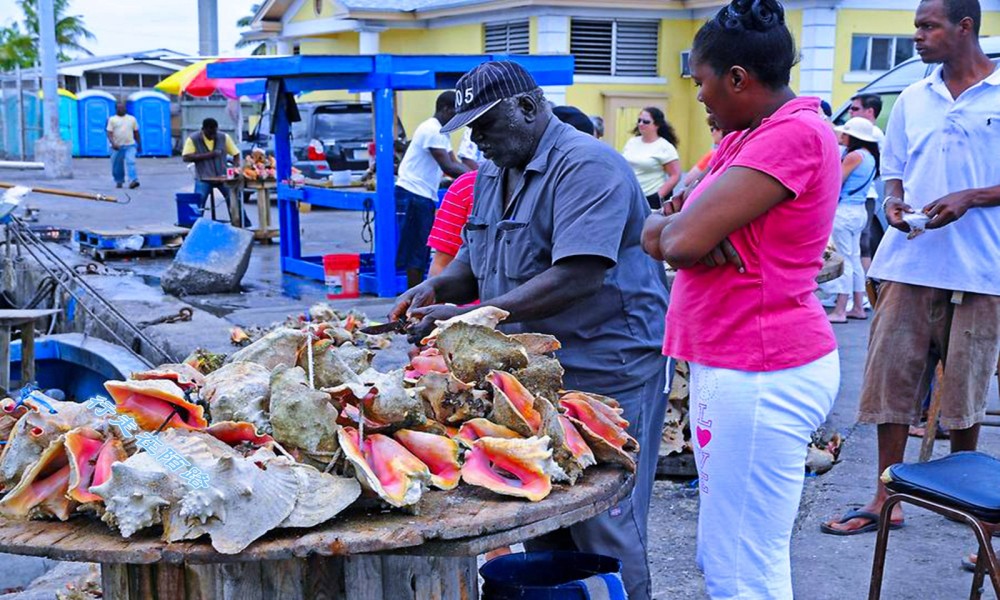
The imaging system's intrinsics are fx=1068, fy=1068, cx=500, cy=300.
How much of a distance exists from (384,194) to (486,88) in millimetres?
6887

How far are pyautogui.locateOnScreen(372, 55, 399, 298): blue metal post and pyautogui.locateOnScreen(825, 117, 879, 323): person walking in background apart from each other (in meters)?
3.93

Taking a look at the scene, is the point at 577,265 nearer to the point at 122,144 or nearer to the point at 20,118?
the point at 122,144

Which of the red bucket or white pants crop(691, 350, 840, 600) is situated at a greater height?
white pants crop(691, 350, 840, 600)

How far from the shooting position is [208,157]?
592 inches

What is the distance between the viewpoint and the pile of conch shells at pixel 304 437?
216 centimetres

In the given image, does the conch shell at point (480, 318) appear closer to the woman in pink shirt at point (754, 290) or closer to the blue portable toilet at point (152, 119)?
the woman in pink shirt at point (754, 290)

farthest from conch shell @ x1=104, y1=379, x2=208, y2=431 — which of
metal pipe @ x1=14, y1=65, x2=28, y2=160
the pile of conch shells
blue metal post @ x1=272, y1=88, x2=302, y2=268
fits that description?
metal pipe @ x1=14, y1=65, x2=28, y2=160

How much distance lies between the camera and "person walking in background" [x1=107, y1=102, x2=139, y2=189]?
888 inches

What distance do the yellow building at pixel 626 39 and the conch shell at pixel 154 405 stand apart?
17929 millimetres

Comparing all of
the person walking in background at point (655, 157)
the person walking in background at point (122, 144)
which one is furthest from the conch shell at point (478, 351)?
the person walking in background at point (122, 144)

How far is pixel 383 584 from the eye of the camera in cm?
251

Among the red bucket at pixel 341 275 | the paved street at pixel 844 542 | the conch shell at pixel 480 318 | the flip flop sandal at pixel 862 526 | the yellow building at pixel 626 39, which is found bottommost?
the paved street at pixel 844 542

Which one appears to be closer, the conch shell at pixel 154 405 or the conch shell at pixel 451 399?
the conch shell at pixel 154 405

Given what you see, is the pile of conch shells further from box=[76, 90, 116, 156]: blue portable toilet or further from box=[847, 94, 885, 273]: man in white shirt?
box=[76, 90, 116, 156]: blue portable toilet
